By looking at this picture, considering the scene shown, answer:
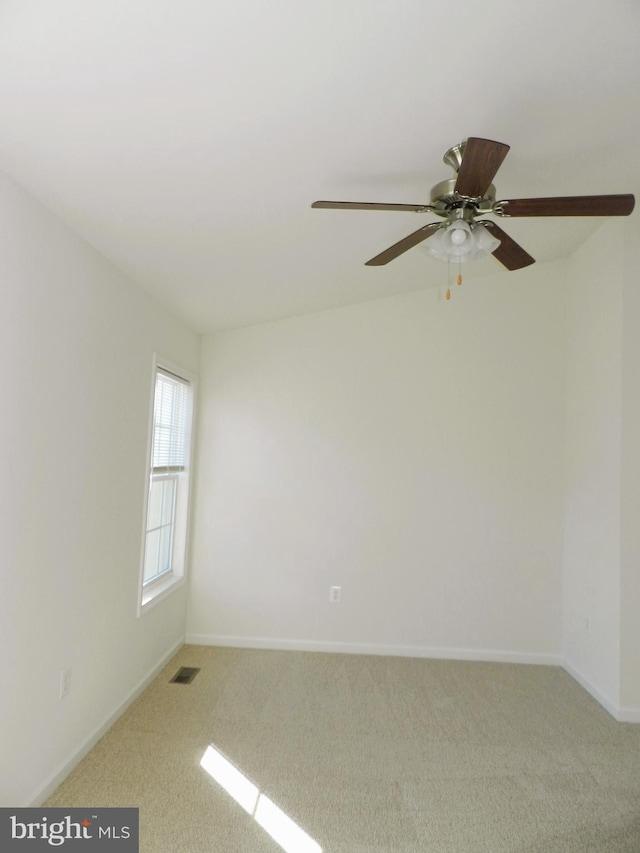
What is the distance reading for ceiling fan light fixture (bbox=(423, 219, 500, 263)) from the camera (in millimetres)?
2115

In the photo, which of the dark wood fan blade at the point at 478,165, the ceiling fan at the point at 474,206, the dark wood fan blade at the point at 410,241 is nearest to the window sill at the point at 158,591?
the dark wood fan blade at the point at 410,241

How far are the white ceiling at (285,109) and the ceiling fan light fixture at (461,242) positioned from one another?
14.9 inches

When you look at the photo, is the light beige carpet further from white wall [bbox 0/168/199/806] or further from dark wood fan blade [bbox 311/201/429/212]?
dark wood fan blade [bbox 311/201/429/212]

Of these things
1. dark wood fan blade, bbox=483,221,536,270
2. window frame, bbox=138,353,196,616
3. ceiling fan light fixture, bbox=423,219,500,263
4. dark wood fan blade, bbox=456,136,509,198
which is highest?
dark wood fan blade, bbox=456,136,509,198

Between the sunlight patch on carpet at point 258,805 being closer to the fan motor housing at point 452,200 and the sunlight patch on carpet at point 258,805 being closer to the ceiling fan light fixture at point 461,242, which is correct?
the ceiling fan light fixture at point 461,242

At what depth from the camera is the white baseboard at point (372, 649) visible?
4.22m

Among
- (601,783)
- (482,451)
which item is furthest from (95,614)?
(482,451)

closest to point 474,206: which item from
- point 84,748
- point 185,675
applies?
point 84,748

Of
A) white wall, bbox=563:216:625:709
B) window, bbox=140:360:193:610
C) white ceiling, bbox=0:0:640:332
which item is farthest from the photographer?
window, bbox=140:360:193:610

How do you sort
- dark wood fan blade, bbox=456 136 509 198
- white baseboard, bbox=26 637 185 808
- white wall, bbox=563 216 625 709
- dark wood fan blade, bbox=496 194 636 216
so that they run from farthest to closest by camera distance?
Result: white wall, bbox=563 216 625 709, white baseboard, bbox=26 637 185 808, dark wood fan blade, bbox=496 194 636 216, dark wood fan blade, bbox=456 136 509 198

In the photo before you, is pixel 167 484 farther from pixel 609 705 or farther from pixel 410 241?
pixel 609 705

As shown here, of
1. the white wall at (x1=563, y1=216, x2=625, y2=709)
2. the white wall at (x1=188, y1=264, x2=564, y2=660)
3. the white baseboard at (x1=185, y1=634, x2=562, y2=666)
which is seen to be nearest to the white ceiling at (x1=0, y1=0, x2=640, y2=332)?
the white wall at (x1=563, y1=216, x2=625, y2=709)

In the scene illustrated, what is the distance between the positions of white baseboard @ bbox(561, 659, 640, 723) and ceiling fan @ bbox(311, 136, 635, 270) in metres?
2.61

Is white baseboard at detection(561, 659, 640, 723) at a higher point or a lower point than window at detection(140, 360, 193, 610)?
lower
